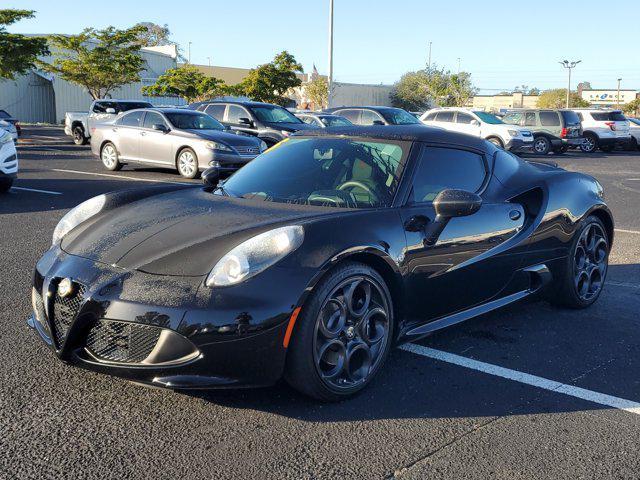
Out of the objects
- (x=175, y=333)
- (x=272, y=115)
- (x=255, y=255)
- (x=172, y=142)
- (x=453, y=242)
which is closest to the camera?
(x=175, y=333)

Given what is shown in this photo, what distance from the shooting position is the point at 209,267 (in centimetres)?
315

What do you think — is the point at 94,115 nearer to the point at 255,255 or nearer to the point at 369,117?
the point at 369,117

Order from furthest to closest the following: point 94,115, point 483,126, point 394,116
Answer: point 483,126
point 94,115
point 394,116

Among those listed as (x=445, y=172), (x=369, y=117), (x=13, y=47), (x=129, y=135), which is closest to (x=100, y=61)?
(x=13, y=47)

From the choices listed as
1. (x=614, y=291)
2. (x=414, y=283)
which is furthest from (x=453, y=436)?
(x=614, y=291)

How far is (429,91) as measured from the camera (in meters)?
65.1

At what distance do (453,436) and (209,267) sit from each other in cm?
132

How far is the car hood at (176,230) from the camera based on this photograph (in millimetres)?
3244

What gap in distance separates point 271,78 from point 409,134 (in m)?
36.9

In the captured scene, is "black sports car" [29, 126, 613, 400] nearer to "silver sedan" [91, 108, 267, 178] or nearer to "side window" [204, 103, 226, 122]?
"silver sedan" [91, 108, 267, 178]

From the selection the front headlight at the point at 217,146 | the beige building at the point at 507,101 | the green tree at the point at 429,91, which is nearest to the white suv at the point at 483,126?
the front headlight at the point at 217,146

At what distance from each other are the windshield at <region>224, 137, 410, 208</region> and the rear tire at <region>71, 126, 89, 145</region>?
21296 millimetres

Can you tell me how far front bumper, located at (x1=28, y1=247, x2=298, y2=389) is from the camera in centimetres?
298

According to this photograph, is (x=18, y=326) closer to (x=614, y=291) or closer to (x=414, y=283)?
Answer: (x=414, y=283)
